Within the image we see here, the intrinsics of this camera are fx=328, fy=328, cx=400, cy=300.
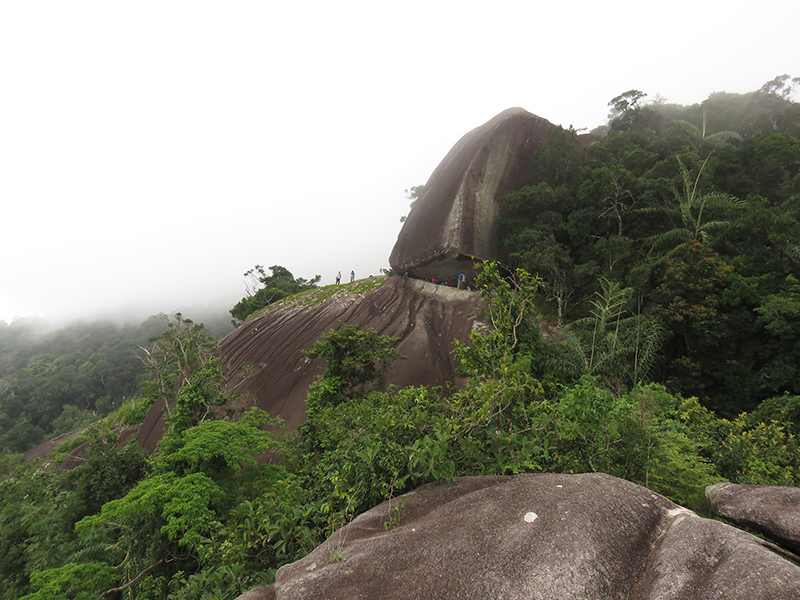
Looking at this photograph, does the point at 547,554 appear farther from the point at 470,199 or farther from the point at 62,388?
the point at 62,388

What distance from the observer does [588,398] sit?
4.22m

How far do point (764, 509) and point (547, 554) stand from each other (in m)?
1.94

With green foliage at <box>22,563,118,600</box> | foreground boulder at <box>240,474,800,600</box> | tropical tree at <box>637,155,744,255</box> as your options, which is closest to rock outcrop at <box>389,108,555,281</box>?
tropical tree at <box>637,155,744,255</box>

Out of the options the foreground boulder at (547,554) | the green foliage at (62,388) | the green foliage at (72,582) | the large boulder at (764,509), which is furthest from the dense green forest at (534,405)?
the green foliage at (62,388)

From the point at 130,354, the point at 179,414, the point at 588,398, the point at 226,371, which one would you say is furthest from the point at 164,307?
the point at 588,398

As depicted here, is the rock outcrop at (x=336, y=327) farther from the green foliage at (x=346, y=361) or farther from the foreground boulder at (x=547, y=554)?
the foreground boulder at (x=547, y=554)

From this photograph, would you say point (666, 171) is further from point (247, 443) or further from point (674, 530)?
point (247, 443)

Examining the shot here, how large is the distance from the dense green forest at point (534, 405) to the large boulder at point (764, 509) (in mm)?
1132

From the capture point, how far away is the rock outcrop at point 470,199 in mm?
18562

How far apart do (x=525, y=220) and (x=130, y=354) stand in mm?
74420

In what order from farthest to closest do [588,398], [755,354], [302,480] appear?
1. [755,354]
2. [302,480]
3. [588,398]

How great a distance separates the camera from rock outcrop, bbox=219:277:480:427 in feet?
51.0

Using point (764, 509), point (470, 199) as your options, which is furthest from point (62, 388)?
point (764, 509)

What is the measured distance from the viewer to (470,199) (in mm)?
19312
